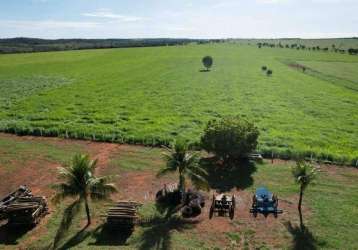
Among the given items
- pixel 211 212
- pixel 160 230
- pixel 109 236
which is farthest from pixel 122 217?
pixel 211 212

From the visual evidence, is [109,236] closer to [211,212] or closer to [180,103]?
[211,212]

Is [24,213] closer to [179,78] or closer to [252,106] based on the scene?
[252,106]

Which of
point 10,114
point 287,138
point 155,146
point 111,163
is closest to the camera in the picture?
point 111,163

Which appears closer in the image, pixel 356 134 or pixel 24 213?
pixel 24 213

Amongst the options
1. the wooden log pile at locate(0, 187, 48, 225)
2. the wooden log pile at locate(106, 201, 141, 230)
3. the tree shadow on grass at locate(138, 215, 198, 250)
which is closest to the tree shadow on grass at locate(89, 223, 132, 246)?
the wooden log pile at locate(106, 201, 141, 230)

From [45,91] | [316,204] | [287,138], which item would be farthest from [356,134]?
[45,91]

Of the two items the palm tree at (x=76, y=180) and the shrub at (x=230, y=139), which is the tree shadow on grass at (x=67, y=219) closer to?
the palm tree at (x=76, y=180)

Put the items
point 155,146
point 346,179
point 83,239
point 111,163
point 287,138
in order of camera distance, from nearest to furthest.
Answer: point 83,239
point 346,179
point 111,163
point 155,146
point 287,138
